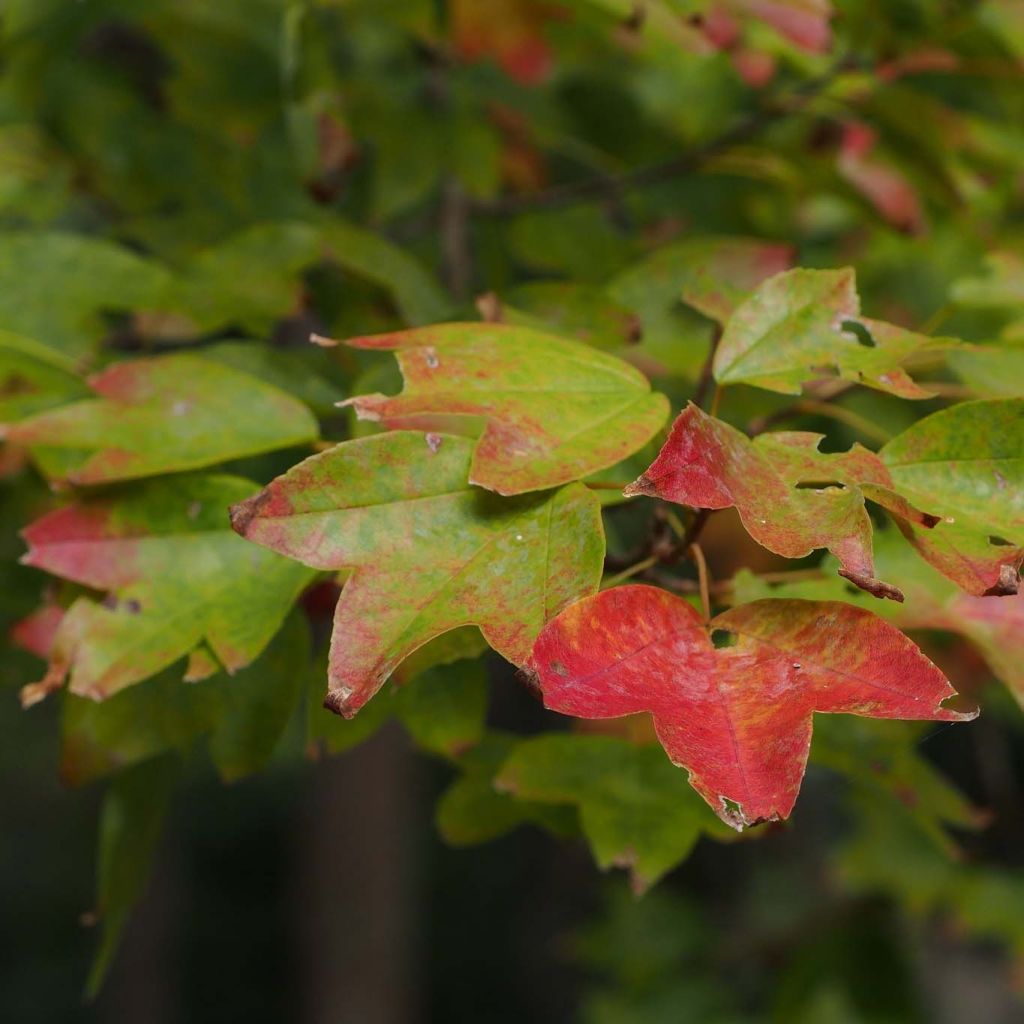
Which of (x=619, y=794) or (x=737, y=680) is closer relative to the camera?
(x=737, y=680)

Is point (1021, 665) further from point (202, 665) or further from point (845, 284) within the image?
point (202, 665)

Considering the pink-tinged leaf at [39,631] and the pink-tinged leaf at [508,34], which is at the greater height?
the pink-tinged leaf at [508,34]

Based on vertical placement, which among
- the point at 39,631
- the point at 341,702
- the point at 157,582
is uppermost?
the point at 341,702

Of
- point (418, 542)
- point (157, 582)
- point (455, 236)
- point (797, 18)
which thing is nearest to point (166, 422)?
point (157, 582)

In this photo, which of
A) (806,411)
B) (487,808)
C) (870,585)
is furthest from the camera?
(487,808)

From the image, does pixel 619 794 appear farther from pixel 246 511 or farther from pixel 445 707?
pixel 246 511

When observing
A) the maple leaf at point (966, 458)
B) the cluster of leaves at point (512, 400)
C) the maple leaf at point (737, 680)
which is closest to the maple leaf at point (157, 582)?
the cluster of leaves at point (512, 400)

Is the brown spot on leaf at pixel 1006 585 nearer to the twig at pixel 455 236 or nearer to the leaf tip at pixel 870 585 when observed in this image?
the leaf tip at pixel 870 585
